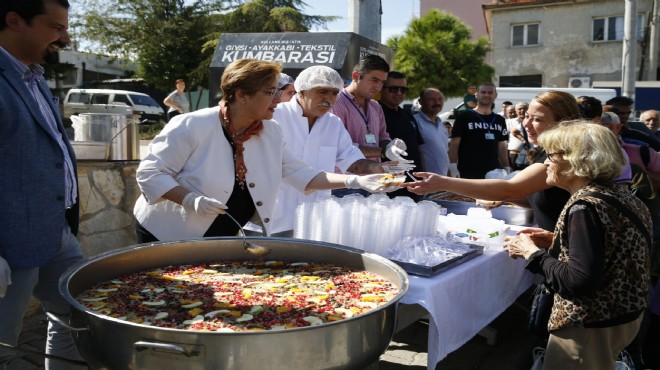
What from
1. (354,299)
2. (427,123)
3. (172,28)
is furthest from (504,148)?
(172,28)

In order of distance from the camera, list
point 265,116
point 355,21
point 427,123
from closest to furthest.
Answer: point 265,116 → point 427,123 → point 355,21

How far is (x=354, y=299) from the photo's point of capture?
1.69 metres

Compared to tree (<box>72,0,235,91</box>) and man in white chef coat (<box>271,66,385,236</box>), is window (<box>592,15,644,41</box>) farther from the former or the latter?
man in white chef coat (<box>271,66,385,236</box>)

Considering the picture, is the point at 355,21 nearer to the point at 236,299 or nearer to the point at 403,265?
the point at 403,265

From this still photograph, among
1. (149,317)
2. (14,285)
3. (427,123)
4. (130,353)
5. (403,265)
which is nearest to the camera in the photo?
(130,353)

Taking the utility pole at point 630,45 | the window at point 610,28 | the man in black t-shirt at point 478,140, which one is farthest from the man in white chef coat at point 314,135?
the window at point 610,28

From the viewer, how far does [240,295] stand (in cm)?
173

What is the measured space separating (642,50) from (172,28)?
20232 mm

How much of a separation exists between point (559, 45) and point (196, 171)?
25786mm

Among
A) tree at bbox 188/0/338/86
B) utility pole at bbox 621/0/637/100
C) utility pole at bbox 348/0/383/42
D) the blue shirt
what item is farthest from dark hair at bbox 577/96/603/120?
tree at bbox 188/0/338/86

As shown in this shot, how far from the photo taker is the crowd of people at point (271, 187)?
69.5 inches

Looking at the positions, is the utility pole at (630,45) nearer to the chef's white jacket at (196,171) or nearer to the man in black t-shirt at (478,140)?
the man in black t-shirt at (478,140)

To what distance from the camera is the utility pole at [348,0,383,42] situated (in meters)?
6.38

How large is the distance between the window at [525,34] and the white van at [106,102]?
16.6m
